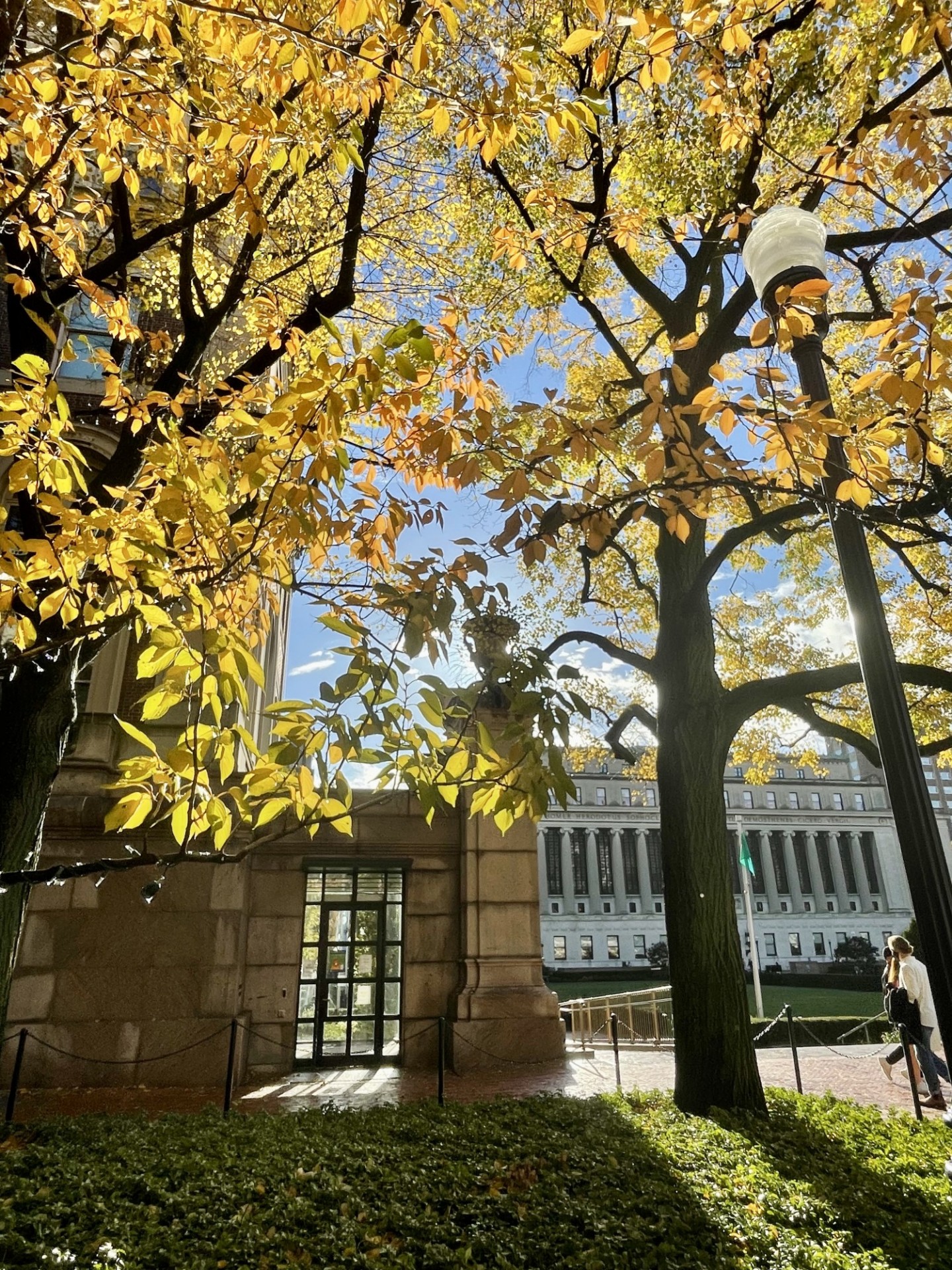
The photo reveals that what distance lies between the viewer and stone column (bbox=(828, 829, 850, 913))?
82375 mm

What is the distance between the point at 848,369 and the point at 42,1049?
45.5 ft

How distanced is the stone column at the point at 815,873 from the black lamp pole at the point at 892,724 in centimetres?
8969

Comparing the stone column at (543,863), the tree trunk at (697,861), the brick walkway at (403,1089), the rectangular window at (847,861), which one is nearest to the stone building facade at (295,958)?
the brick walkway at (403,1089)

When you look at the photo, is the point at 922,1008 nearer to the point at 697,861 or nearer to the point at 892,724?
the point at 697,861

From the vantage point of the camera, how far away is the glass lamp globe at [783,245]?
426 cm

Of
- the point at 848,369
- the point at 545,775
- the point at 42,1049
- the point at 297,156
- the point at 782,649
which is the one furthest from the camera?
the point at 782,649

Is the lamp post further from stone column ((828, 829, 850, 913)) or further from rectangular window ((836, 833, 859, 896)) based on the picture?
rectangular window ((836, 833, 859, 896))

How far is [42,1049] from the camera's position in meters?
9.57

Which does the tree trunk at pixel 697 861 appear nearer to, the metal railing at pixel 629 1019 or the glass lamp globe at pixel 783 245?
the glass lamp globe at pixel 783 245

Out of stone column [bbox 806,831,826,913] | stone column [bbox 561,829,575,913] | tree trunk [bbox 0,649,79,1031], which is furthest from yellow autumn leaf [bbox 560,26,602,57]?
stone column [bbox 806,831,826,913]

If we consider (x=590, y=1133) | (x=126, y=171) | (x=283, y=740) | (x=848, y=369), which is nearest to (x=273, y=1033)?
(x=590, y=1133)

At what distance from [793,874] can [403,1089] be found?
273 ft

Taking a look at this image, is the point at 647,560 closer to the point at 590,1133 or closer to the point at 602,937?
the point at 590,1133

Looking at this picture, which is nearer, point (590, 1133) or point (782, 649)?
point (590, 1133)
